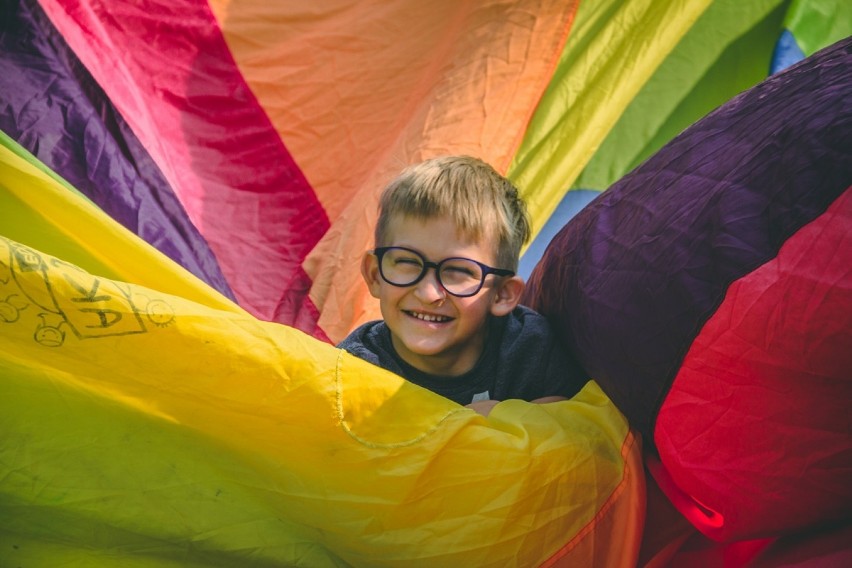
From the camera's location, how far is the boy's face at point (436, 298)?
1.34 metres

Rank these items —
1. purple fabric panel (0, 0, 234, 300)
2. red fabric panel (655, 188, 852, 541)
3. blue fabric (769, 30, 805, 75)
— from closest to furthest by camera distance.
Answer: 1. red fabric panel (655, 188, 852, 541)
2. purple fabric panel (0, 0, 234, 300)
3. blue fabric (769, 30, 805, 75)

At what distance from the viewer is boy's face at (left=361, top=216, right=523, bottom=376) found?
134cm

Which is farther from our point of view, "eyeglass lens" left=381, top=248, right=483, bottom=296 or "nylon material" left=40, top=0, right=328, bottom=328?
"nylon material" left=40, top=0, right=328, bottom=328

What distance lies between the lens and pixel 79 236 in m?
1.14

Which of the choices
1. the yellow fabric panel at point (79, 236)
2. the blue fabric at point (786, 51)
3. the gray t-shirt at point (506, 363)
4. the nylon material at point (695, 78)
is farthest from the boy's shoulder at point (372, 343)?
the blue fabric at point (786, 51)

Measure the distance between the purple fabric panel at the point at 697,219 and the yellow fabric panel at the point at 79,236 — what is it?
18.9 inches

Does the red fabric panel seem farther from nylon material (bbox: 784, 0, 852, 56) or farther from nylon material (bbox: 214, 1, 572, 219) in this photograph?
nylon material (bbox: 784, 0, 852, 56)

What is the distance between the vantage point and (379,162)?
75.0 inches

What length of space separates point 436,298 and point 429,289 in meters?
0.02

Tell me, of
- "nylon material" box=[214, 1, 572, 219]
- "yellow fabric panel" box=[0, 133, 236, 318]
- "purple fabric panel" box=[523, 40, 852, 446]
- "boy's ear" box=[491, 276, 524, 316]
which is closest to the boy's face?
"boy's ear" box=[491, 276, 524, 316]

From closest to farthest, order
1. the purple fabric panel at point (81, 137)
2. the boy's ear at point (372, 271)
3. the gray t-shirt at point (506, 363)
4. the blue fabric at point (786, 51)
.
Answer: the gray t-shirt at point (506, 363)
the boy's ear at point (372, 271)
the purple fabric panel at point (81, 137)
the blue fabric at point (786, 51)

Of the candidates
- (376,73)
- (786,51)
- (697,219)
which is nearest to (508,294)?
(697,219)

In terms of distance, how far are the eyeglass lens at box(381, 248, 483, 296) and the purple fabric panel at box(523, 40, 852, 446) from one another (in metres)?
0.18

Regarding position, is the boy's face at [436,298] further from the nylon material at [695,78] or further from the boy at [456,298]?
the nylon material at [695,78]
